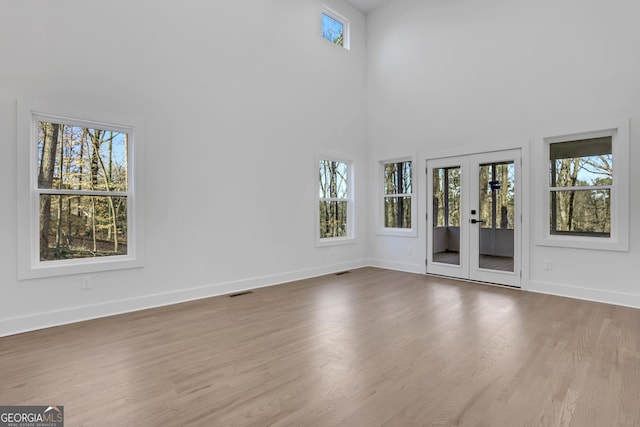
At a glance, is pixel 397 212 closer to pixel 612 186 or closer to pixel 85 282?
pixel 612 186

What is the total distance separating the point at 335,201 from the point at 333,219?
1.14ft

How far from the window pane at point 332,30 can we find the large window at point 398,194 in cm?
255

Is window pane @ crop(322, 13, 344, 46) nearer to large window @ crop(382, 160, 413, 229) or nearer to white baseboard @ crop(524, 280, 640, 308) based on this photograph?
large window @ crop(382, 160, 413, 229)

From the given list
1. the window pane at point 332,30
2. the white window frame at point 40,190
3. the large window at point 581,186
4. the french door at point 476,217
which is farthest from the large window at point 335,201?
the large window at point 581,186

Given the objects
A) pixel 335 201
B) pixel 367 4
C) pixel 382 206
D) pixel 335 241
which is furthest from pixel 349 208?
pixel 367 4

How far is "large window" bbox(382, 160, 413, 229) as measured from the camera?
6.35m

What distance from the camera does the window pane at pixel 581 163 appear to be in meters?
4.31

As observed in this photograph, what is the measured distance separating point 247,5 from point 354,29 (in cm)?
256

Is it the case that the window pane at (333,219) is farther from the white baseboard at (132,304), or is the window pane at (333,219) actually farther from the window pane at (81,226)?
the window pane at (81,226)

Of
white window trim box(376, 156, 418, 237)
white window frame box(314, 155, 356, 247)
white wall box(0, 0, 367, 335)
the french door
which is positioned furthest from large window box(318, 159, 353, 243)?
the french door

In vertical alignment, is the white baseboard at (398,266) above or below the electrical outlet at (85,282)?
below

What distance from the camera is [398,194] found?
6523 millimetres

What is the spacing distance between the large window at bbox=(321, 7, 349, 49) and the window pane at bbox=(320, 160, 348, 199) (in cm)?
232

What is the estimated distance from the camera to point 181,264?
4.31 m
